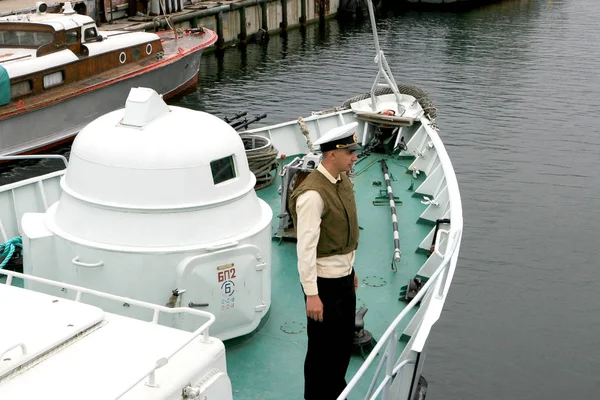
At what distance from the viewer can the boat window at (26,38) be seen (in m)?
21.4

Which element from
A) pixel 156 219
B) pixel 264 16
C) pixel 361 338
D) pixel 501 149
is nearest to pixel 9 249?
pixel 156 219

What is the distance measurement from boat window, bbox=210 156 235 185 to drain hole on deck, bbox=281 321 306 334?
A: 1.66 m

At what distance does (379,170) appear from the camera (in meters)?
12.2

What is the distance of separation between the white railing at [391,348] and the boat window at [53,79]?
16189mm

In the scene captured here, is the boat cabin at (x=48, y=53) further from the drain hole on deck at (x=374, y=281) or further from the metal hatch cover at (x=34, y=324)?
the metal hatch cover at (x=34, y=324)

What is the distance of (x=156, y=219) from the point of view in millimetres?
5895

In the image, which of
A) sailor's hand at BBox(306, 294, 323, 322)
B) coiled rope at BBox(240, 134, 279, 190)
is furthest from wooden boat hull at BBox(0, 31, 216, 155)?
sailor's hand at BBox(306, 294, 323, 322)

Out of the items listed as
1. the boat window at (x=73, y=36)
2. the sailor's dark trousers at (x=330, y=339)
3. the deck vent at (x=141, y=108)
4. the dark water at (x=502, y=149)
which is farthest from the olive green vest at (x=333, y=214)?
the boat window at (x=73, y=36)

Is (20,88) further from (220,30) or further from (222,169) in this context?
(220,30)

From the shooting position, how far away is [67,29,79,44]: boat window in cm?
2178

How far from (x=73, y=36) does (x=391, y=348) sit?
18867 millimetres

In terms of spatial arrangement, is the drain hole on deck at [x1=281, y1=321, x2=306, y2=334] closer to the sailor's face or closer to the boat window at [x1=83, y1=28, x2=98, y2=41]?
the sailor's face

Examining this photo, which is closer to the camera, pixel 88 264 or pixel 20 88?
pixel 88 264

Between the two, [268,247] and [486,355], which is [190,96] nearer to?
[486,355]
